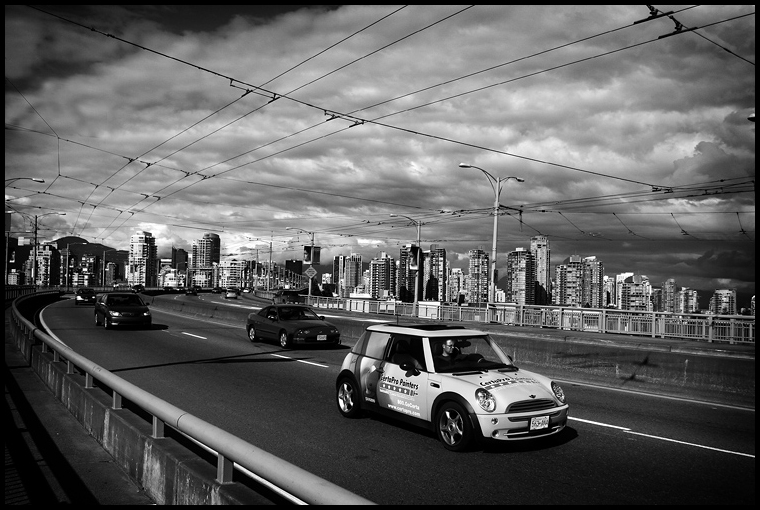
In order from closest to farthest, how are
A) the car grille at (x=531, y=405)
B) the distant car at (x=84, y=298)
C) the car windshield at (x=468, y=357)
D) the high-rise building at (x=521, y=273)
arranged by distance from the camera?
the car grille at (x=531, y=405) < the car windshield at (x=468, y=357) < the distant car at (x=84, y=298) < the high-rise building at (x=521, y=273)

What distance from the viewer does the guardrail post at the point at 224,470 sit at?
165 inches

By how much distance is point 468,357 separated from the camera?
27.0ft

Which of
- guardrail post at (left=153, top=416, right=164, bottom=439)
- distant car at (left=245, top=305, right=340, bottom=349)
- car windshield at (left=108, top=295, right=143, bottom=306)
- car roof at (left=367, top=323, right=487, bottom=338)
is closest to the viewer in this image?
guardrail post at (left=153, top=416, right=164, bottom=439)

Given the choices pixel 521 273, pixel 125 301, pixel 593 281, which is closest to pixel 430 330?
pixel 125 301

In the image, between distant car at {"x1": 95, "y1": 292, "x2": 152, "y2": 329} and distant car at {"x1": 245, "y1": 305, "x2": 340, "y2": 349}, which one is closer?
distant car at {"x1": 245, "y1": 305, "x2": 340, "y2": 349}

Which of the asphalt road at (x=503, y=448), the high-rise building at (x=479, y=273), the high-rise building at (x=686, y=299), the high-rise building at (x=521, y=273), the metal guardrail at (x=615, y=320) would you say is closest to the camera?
the asphalt road at (x=503, y=448)

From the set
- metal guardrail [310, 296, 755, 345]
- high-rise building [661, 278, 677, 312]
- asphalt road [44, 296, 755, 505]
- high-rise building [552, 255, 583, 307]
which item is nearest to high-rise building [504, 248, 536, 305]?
high-rise building [552, 255, 583, 307]

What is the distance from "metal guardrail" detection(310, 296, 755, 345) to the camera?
2583 cm

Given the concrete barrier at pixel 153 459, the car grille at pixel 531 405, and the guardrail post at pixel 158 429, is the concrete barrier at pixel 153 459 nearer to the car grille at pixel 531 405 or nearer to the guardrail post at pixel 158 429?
the guardrail post at pixel 158 429

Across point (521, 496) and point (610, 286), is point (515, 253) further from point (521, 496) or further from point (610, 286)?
point (521, 496)

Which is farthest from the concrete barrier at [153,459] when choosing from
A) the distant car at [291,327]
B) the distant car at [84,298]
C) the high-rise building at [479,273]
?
the high-rise building at [479,273]

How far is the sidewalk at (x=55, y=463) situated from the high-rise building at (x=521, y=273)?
127880mm

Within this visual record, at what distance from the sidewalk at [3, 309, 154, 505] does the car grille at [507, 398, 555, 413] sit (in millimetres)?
4204

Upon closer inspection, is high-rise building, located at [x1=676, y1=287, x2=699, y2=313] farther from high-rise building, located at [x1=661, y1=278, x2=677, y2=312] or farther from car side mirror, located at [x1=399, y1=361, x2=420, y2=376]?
car side mirror, located at [x1=399, y1=361, x2=420, y2=376]
